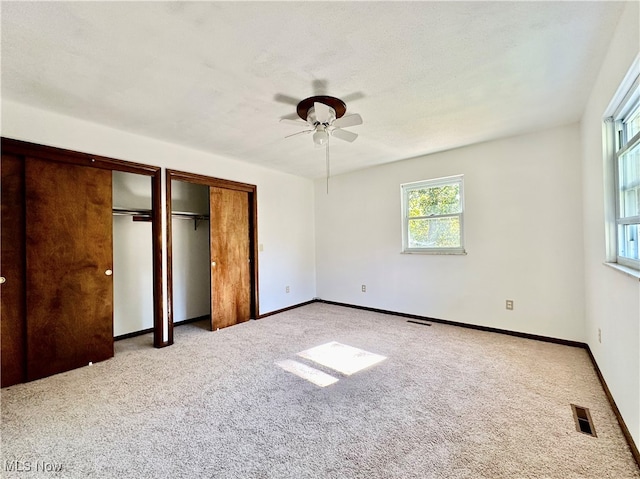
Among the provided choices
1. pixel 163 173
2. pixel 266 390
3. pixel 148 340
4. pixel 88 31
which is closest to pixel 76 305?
pixel 148 340

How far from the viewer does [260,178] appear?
4.71m

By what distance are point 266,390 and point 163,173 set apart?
279cm

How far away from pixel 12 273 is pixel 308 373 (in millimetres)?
2764

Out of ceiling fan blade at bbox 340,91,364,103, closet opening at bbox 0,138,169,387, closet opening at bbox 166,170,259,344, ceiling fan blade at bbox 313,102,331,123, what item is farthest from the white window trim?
closet opening at bbox 0,138,169,387

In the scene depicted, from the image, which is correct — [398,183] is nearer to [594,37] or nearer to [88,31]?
[594,37]

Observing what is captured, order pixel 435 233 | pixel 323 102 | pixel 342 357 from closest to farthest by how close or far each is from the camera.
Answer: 1. pixel 323 102
2. pixel 342 357
3. pixel 435 233

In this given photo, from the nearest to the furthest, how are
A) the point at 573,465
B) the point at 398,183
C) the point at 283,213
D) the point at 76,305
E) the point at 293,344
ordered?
the point at 573,465 → the point at 76,305 → the point at 293,344 → the point at 398,183 → the point at 283,213

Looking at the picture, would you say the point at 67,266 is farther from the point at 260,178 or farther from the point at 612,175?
the point at 612,175

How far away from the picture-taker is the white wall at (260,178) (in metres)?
2.65

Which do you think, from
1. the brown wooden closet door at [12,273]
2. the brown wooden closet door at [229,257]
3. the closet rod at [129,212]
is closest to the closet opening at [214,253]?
the brown wooden closet door at [229,257]

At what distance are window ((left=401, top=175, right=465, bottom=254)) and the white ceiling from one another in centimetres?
117

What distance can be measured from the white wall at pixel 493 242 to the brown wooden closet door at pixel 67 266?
3615 millimetres

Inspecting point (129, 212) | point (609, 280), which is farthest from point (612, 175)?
point (129, 212)

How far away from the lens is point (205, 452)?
1663 millimetres
